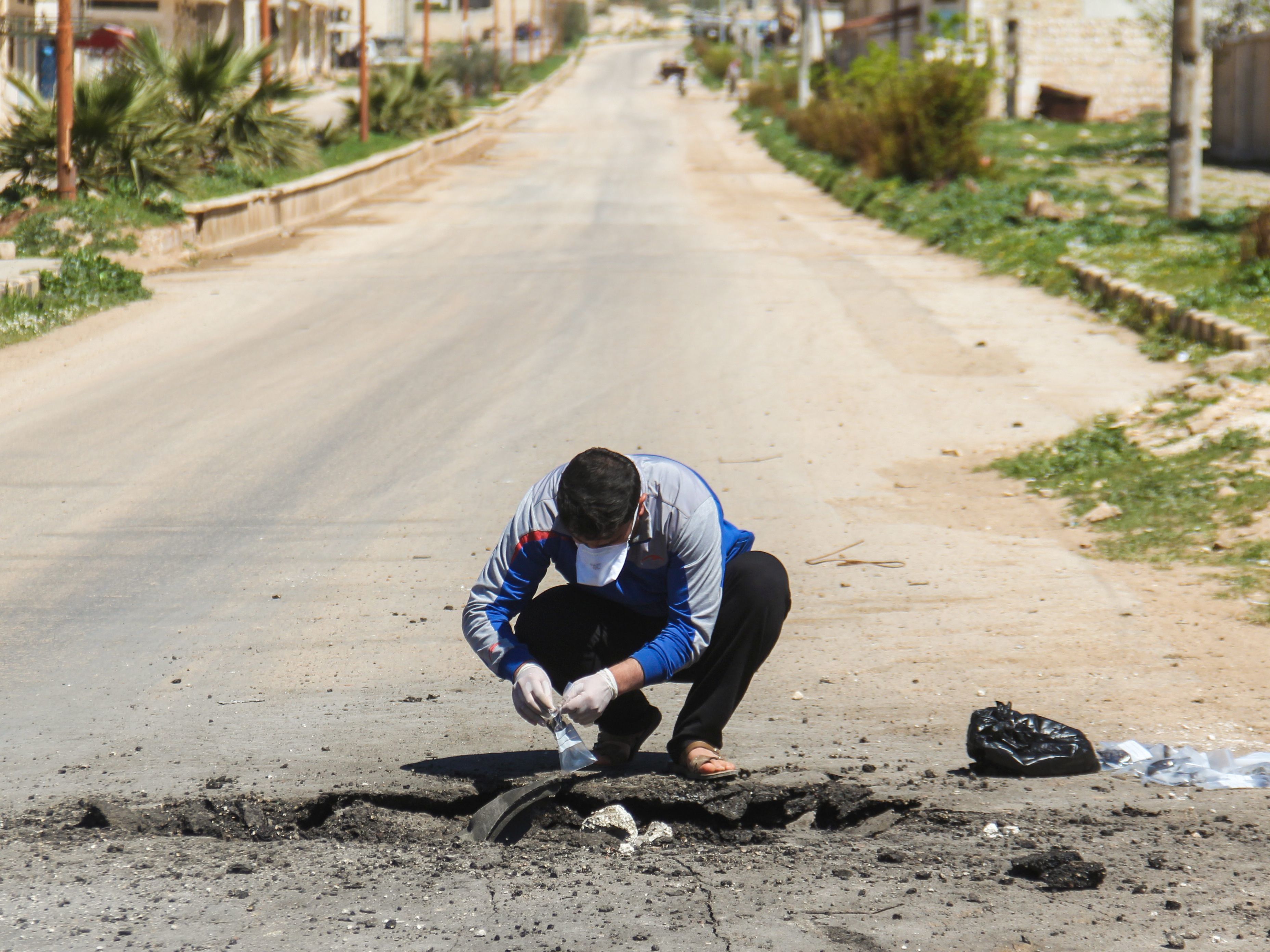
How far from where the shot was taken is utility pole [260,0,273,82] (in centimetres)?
1822

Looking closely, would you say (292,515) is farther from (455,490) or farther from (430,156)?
(430,156)

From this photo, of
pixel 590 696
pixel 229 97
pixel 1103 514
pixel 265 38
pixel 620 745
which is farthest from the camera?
pixel 265 38

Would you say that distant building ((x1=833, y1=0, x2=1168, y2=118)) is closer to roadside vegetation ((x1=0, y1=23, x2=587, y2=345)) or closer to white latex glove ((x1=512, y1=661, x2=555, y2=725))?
roadside vegetation ((x1=0, y1=23, x2=587, y2=345))

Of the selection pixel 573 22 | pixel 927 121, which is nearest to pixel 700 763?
pixel 927 121

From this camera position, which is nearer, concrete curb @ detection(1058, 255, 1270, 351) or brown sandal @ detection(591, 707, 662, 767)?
brown sandal @ detection(591, 707, 662, 767)

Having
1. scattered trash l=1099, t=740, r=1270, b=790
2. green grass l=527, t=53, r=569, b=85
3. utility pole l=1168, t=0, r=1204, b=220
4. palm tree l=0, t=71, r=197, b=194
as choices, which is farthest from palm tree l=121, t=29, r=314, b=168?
green grass l=527, t=53, r=569, b=85

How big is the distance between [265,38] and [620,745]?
972 inches

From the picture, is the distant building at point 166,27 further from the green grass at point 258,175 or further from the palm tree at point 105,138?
the green grass at point 258,175

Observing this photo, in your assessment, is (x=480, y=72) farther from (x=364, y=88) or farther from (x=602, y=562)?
(x=602, y=562)

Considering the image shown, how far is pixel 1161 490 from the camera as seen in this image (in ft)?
22.2

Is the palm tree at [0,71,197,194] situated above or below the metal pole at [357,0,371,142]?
below

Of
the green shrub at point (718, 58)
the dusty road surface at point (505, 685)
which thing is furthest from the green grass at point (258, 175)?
the green shrub at point (718, 58)

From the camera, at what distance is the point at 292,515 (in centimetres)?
677

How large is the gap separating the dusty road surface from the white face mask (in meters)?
0.63
